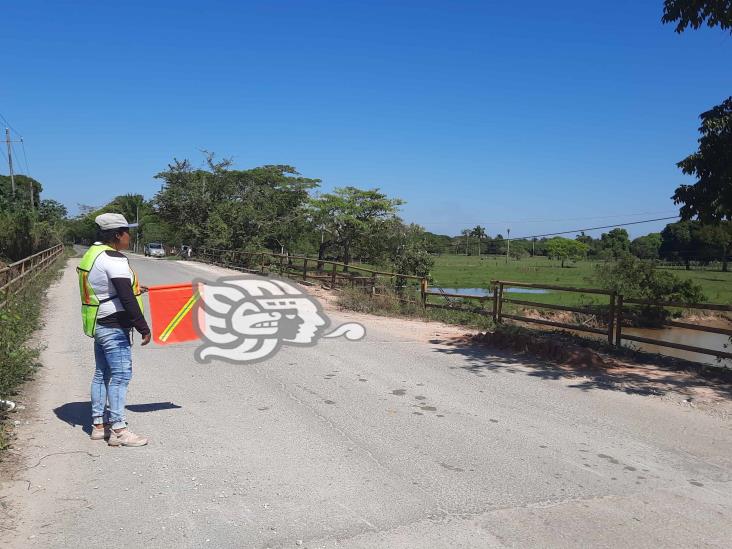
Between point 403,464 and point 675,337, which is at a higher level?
point 403,464

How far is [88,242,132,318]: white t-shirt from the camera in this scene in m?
4.18

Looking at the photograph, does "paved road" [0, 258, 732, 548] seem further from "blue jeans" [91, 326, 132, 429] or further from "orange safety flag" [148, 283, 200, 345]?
"orange safety flag" [148, 283, 200, 345]

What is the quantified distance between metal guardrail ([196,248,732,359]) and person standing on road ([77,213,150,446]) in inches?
271

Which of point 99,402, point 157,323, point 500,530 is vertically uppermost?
point 157,323

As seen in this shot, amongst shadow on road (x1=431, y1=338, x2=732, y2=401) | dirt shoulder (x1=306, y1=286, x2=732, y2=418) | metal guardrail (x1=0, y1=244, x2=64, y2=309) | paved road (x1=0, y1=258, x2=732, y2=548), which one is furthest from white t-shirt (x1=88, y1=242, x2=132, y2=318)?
metal guardrail (x1=0, y1=244, x2=64, y2=309)

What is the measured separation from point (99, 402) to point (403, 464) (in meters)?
2.47

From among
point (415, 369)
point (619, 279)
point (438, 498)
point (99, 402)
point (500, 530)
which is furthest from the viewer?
point (619, 279)

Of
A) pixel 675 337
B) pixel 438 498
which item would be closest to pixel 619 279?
pixel 675 337

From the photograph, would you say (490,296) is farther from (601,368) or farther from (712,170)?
(712,170)

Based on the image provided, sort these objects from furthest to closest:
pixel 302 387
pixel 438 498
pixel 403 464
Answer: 1. pixel 302 387
2. pixel 403 464
3. pixel 438 498

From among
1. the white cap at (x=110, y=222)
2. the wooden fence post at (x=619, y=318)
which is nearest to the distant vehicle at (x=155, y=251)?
the wooden fence post at (x=619, y=318)

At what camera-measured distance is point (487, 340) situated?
977 cm

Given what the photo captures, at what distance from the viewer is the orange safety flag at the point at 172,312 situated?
5574mm

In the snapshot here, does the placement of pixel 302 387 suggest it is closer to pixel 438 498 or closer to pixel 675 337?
pixel 438 498
